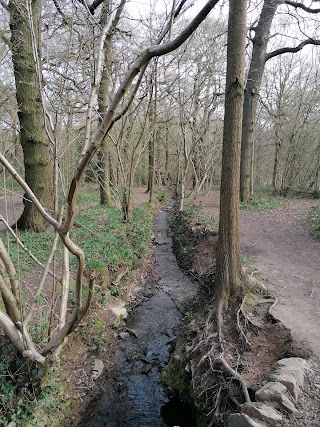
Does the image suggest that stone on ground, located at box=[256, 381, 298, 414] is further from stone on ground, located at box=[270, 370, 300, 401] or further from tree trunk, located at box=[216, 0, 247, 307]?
tree trunk, located at box=[216, 0, 247, 307]

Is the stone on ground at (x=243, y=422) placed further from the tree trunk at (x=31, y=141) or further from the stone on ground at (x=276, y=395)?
the tree trunk at (x=31, y=141)

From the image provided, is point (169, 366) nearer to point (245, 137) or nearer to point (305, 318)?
point (305, 318)

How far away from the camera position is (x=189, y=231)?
402 inches

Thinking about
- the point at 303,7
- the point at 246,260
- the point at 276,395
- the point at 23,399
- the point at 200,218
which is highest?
the point at 303,7

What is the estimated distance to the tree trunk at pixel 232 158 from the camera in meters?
4.41

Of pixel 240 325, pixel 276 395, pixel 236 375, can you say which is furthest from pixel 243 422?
pixel 240 325

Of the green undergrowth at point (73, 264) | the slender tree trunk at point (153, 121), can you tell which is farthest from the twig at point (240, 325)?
the slender tree trunk at point (153, 121)

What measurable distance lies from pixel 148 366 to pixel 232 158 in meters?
3.68

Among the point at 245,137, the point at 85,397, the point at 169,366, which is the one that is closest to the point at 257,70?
the point at 245,137

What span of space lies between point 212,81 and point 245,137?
9.27ft

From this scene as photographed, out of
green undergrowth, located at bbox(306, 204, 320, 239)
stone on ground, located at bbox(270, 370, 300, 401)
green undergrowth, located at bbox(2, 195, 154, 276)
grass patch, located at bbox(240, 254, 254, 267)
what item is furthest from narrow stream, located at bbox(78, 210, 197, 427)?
green undergrowth, located at bbox(306, 204, 320, 239)

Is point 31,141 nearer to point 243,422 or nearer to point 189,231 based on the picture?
point 189,231

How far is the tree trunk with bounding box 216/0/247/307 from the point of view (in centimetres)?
441

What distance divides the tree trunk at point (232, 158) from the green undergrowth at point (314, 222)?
5.20 m
